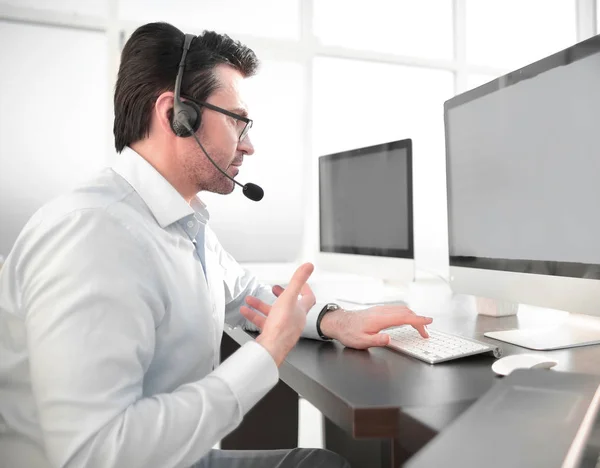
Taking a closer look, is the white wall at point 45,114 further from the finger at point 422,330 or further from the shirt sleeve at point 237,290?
the finger at point 422,330

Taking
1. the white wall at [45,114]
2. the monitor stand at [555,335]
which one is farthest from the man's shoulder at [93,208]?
the white wall at [45,114]

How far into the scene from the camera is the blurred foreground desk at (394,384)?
59 cm

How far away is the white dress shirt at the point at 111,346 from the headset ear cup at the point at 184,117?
0.13 m

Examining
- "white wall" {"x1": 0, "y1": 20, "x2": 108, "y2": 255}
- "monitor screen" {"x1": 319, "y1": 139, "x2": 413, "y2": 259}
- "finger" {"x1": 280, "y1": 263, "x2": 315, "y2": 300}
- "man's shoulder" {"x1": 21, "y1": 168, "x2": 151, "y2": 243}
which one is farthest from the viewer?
"white wall" {"x1": 0, "y1": 20, "x2": 108, "y2": 255}

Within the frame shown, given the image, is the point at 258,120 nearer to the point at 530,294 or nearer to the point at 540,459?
the point at 530,294

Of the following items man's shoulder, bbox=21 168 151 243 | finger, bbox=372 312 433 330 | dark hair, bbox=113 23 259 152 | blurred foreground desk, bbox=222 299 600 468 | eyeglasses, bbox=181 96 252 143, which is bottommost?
blurred foreground desk, bbox=222 299 600 468

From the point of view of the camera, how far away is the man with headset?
0.62 m

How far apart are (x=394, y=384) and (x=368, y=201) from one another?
114cm

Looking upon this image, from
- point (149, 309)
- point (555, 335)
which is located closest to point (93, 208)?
point (149, 309)

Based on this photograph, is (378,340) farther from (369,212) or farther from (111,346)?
(369,212)

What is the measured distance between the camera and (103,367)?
0.61 m

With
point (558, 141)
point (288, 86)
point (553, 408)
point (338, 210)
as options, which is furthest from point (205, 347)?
point (288, 86)

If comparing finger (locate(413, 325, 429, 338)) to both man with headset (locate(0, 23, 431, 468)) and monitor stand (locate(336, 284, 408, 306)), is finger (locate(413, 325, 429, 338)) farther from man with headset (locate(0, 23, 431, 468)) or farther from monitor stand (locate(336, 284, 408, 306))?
monitor stand (locate(336, 284, 408, 306))

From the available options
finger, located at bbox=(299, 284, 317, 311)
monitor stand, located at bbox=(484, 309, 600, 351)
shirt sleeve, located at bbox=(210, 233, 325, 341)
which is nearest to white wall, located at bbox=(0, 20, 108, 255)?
shirt sleeve, located at bbox=(210, 233, 325, 341)
